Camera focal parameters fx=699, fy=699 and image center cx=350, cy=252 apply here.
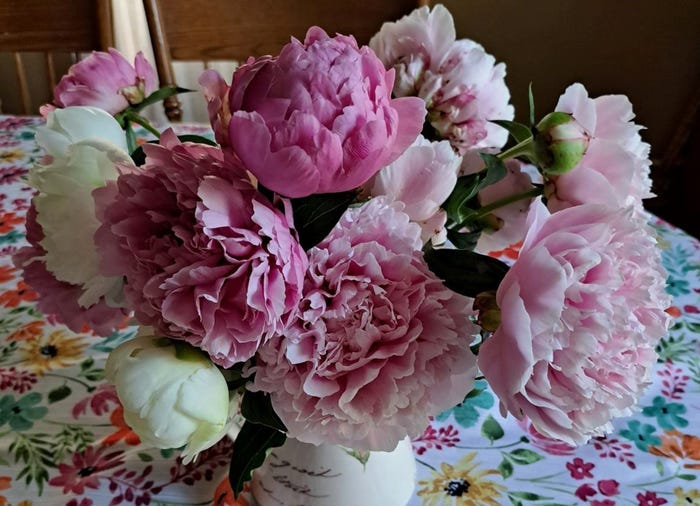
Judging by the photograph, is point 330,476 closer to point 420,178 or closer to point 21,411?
point 420,178

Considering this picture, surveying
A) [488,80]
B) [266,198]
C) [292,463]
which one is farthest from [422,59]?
[292,463]

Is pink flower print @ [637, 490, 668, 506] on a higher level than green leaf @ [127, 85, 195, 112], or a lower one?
lower

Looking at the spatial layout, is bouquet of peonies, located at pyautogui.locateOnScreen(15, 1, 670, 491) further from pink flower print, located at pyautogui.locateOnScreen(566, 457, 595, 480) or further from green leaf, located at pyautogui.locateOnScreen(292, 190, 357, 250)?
pink flower print, located at pyautogui.locateOnScreen(566, 457, 595, 480)

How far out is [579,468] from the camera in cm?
62

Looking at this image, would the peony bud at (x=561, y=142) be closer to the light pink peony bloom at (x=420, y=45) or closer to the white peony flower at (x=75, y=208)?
the light pink peony bloom at (x=420, y=45)

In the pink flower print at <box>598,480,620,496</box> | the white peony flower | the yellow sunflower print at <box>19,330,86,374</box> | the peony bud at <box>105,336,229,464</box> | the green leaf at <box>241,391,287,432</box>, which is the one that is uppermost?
the white peony flower

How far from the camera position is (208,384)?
361mm

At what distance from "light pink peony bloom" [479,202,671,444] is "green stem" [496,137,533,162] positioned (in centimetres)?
6

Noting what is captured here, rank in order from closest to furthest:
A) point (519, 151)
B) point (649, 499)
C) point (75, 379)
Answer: point (519, 151), point (649, 499), point (75, 379)

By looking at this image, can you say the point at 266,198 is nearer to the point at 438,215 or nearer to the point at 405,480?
the point at 438,215

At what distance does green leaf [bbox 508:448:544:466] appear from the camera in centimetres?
63

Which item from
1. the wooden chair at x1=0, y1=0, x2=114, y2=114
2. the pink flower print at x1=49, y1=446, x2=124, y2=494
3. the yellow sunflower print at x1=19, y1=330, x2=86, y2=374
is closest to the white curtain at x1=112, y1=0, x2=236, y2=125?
the wooden chair at x1=0, y1=0, x2=114, y2=114

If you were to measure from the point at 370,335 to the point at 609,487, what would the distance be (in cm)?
36

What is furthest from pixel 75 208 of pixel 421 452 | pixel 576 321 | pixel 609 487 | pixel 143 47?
pixel 143 47
